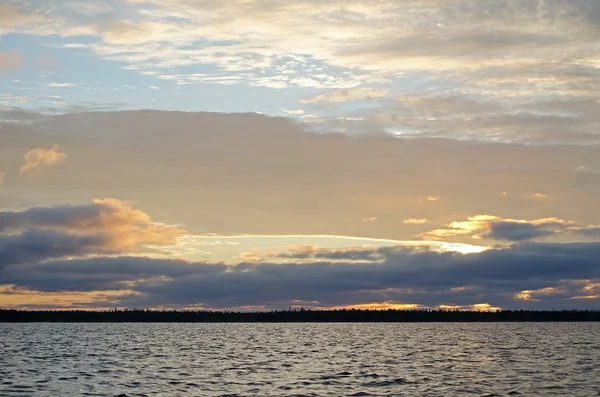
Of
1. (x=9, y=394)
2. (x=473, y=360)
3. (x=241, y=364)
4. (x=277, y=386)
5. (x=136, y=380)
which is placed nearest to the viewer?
(x=9, y=394)

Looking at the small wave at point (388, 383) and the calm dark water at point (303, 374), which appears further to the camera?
the small wave at point (388, 383)

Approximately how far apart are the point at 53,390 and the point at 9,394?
4.04 meters

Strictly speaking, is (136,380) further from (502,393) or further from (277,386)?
(502,393)

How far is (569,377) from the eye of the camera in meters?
71.3

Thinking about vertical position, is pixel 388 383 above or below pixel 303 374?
below

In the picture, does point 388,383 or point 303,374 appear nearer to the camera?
point 388,383

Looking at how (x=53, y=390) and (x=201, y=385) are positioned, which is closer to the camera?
(x=53, y=390)

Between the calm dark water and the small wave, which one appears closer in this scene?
the calm dark water

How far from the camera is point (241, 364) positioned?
8869 cm

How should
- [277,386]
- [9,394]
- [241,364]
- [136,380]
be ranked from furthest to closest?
1. [241,364]
2. [136,380]
3. [277,386]
4. [9,394]

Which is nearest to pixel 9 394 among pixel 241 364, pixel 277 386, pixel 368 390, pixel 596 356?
pixel 277 386

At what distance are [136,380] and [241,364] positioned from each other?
20567 mm

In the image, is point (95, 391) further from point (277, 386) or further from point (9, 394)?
point (277, 386)

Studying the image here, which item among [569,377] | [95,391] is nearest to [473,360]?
[569,377]
